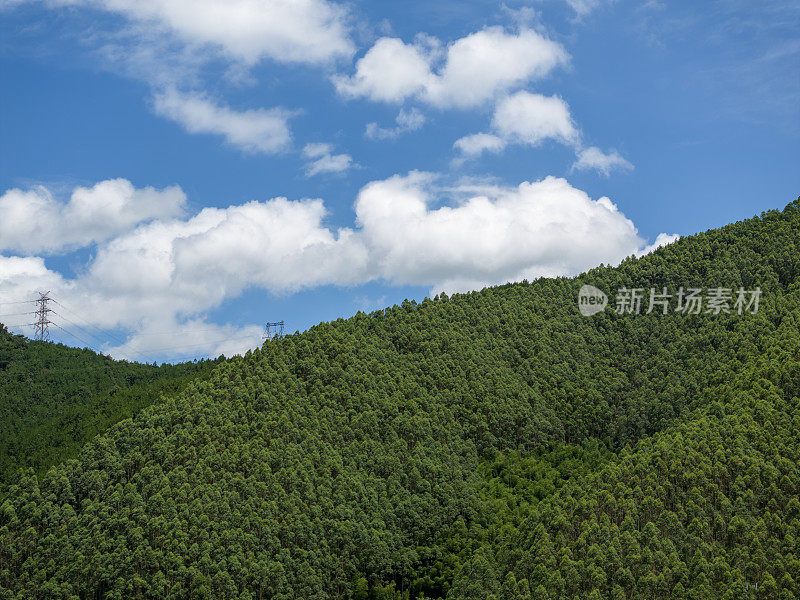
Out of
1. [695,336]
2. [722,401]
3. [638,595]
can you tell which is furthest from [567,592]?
[695,336]

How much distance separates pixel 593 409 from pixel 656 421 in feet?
14.2

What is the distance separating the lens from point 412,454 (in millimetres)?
43656

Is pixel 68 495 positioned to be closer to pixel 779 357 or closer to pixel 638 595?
pixel 638 595

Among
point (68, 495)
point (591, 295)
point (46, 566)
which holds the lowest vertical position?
point (46, 566)

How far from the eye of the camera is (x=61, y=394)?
72.6 m
